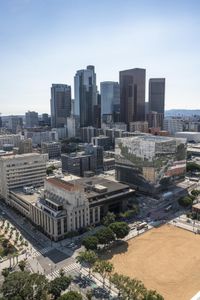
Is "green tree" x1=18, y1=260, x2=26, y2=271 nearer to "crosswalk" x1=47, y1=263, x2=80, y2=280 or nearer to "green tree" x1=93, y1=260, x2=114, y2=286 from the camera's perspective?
"crosswalk" x1=47, y1=263, x2=80, y2=280

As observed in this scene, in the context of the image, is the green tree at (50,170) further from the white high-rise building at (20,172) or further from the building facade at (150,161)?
the building facade at (150,161)

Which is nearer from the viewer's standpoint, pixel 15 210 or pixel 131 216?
pixel 131 216

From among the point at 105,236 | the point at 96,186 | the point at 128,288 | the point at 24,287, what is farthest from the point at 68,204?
the point at 128,288

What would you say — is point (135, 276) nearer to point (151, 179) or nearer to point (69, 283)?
point (69, 283)

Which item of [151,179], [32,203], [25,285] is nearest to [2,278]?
[25,285]

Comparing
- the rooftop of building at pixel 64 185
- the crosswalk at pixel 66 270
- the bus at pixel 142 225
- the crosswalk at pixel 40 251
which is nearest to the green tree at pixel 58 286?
the crosswalk at pixel 66 270
